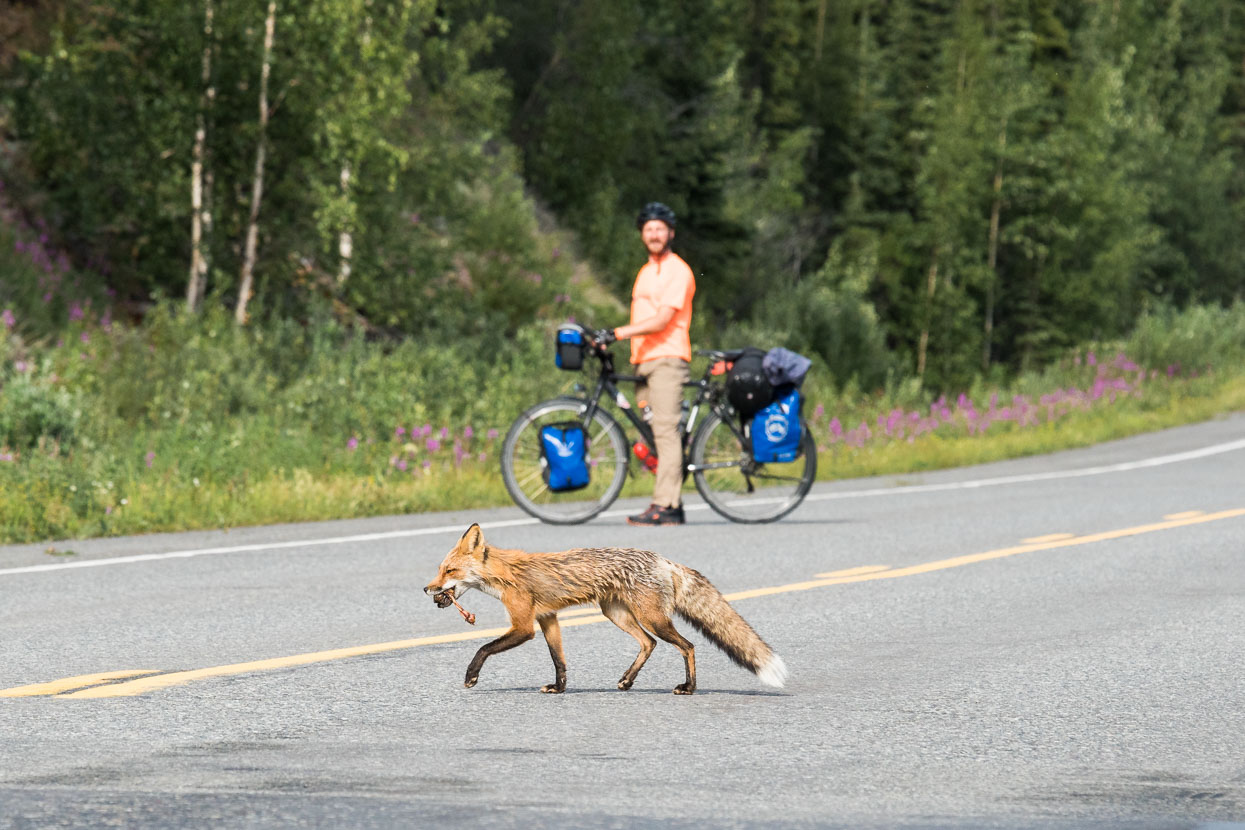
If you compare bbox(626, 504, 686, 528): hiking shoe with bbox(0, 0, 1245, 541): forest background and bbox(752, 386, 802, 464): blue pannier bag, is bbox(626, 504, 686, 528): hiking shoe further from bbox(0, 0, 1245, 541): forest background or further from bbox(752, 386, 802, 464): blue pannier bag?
bbox(0, 0, 1245, 541): forest background

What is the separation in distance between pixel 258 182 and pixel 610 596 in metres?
15.6

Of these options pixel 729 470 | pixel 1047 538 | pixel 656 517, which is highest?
pixel 729 470

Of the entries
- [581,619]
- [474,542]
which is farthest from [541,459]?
[474,542]

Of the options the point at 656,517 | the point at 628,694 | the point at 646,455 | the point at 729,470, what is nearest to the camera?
the point at 628,694

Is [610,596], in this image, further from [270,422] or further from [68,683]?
[270,422]

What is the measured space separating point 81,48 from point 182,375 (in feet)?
15.0

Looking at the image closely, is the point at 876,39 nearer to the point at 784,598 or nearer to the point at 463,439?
the point at 463,439

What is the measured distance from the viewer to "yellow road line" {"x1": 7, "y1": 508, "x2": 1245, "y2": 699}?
267 inches

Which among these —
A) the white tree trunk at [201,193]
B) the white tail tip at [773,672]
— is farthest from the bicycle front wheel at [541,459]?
the white tree trunk at [201,193]

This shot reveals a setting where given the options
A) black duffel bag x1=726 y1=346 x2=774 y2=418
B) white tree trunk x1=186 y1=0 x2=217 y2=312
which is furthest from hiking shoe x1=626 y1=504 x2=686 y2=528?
white tree trunk x1=186 y1=0 x2=217 y2=312

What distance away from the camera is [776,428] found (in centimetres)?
1334

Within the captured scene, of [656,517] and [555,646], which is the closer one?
[555,646]

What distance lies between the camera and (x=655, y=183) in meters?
42.6

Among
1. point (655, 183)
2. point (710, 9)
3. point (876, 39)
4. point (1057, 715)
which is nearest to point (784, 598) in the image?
point (1057, 715)
